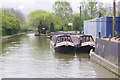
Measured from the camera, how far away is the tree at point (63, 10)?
96.6 m

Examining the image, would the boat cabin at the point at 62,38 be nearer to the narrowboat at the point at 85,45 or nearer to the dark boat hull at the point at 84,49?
the narrowboat at the point at 85,45

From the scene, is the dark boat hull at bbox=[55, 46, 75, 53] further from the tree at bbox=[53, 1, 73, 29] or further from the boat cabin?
the tree at bbox=[53, 1, 73, 29]

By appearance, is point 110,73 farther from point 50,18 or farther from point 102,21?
point 50,18

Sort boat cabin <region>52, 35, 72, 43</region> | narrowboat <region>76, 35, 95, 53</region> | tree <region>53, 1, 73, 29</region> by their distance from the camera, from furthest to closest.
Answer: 1. tree <region>53, 1, 73, 29</region>
2. boat cabin <region>52, 35, 72, 43</region>
3. narrowboat <region>76, 35, 95, 53</region>

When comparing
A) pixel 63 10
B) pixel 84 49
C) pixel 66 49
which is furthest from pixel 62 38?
pixel 63 10

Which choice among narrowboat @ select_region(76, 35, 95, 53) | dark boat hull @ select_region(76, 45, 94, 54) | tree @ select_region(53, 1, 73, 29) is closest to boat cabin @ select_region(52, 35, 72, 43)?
narrowboat @ select_region(76, 35, 95, 53)

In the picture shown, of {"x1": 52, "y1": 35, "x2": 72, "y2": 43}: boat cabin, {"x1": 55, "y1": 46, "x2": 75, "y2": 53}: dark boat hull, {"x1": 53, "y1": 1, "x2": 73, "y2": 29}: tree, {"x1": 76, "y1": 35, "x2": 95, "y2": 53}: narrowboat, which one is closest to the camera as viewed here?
{"x1": 55, "y1": 46, "x2": 75, "y2": 53}: dark boat hull

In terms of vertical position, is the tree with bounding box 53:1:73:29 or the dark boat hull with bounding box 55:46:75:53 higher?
the tree with bounding box 53:1:73:29

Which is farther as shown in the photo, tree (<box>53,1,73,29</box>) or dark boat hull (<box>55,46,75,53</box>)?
tree (<box>53,1,73,29</box>)

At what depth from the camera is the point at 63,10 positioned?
3812 inches

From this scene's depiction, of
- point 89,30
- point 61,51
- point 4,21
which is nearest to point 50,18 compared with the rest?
point 4,21

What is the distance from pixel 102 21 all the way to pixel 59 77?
3492 cm

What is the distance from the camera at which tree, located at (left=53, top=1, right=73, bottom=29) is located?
317 ft

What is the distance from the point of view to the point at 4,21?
7344cm
